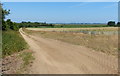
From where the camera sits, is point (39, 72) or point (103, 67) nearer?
point (39, 72)

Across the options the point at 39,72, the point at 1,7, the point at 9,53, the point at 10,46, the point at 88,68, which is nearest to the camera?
the point at 39,72

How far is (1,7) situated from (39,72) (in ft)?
63.4

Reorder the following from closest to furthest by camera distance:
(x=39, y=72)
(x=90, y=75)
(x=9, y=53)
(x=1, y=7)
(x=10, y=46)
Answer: (x=90, y=75), (x=39, y=72), (x=9, y=53), (x=10, y=46), (x=1, y=7)

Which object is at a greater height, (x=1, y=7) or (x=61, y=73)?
(x=1, y=7)

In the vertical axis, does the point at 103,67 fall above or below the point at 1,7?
below

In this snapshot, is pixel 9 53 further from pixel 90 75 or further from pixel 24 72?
pixel 90 75

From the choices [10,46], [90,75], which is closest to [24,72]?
[90,75]

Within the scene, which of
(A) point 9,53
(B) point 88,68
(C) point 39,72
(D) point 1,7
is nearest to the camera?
(C) point 39,72

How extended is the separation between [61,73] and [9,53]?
865cm

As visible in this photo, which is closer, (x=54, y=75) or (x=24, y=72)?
(x=54, y=75)

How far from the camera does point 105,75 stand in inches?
349

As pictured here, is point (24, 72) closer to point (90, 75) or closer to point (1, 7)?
point (90, 75)

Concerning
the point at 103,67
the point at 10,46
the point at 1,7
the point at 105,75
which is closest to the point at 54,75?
the point at 105,75

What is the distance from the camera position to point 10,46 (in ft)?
Answer: 59.2
